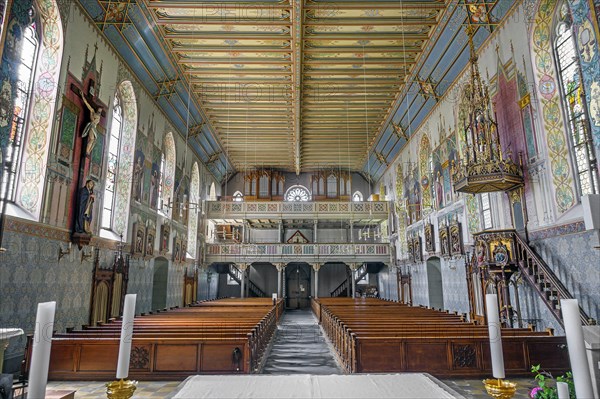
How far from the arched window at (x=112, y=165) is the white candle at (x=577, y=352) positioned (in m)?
11.4

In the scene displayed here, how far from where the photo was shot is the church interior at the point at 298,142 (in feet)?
20.4

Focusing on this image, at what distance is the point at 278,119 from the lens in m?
18.3

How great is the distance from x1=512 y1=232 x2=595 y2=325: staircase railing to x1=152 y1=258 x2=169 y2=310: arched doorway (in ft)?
42.0

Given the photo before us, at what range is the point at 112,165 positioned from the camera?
37.9ft

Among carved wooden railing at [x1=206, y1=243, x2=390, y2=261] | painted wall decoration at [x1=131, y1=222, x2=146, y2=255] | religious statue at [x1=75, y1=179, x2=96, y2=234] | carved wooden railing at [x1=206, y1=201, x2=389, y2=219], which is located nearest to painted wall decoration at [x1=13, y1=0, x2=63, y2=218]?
religious statue at [x1=75, y1=179, x2=96, y2=234]

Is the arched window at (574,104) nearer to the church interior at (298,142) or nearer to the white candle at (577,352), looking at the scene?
the church interior at (298,142)

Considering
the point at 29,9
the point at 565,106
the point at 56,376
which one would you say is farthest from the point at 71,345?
the point at 565,106

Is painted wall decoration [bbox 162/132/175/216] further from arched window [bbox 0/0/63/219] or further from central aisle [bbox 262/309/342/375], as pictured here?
central aisle [bbox 262/309/342/375]

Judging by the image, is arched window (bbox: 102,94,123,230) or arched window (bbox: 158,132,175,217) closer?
arched window (bbox: 102,94,123,230)

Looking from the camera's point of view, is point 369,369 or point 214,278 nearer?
point 369,369

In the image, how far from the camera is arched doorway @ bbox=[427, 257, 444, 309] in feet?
51.0

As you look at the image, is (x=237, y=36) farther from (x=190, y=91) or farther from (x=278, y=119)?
(x=278, y=119)

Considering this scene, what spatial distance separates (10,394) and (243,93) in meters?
13.6

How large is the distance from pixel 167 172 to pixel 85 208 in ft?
23.6
